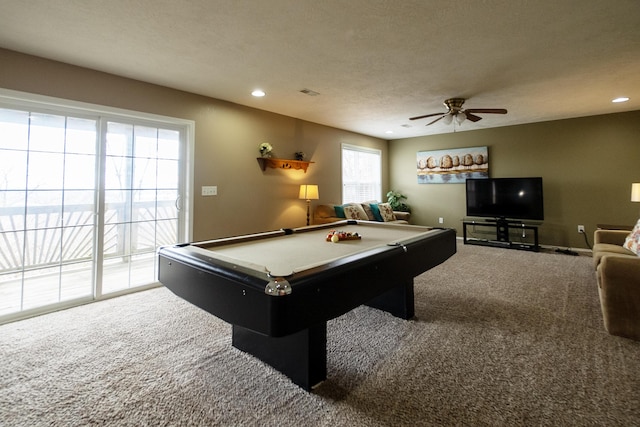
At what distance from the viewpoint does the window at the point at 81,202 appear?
8.70ft

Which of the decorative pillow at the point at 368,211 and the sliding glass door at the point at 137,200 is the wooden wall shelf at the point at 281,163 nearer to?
the sliding glass door at the point at 137,200

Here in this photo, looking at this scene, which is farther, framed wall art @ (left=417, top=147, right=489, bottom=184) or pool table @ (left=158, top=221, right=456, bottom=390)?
framed wall art @ (left=417, top=147, right=489, bottom=184)

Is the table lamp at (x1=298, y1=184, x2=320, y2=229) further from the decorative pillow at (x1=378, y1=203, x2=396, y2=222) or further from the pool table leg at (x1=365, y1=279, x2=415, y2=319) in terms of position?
the pool table leg at (x1=365, y1=279, x2=415, y2=319)

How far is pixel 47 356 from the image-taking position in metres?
1.99

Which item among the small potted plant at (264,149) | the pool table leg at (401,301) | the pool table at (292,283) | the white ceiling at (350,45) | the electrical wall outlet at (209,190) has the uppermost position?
the white ceiling at (350,45)

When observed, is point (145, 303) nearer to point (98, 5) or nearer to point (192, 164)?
A: point (192, 164)

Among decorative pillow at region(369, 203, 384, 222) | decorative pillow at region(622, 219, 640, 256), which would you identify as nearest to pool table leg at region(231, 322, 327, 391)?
decorative pillow at region(622, 219, 640, 256)

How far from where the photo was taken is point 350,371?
5.91ft

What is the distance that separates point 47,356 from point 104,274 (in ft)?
4.30

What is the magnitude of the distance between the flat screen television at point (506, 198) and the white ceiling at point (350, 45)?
171cm

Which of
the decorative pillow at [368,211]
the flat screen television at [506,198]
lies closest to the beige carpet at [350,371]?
the flat screen television at [506,198]

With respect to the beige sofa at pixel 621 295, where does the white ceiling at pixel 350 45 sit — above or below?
above

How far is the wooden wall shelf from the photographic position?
14.7ft

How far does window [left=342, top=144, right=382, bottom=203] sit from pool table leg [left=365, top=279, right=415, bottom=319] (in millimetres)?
3734
